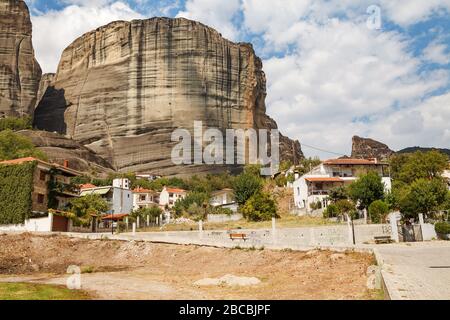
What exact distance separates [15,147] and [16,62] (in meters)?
30.5

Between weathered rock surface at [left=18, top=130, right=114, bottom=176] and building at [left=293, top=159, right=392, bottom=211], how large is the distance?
4666 cm

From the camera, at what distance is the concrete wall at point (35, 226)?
34500 mm

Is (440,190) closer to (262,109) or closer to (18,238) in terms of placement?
(18,238)

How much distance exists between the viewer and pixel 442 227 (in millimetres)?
28672

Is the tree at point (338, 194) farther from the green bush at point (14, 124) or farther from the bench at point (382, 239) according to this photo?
the green bush at point (14, 124)

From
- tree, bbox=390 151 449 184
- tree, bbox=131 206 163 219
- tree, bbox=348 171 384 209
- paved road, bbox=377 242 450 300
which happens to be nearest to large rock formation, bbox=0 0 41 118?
tree, bbox=131 206 163 219

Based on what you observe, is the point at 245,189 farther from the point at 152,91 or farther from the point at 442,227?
the point at 152,91

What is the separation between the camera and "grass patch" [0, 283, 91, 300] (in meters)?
12.4

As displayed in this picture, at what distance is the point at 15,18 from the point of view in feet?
317

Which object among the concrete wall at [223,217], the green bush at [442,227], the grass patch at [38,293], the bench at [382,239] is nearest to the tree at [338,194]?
the concrete wall at [223,217]

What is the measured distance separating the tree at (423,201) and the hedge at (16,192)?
30.2 meters

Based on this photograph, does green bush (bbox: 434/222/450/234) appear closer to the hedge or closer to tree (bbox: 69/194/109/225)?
tree (bbox: 69/194/109/225)
